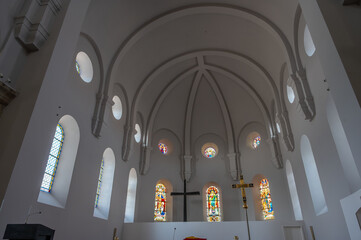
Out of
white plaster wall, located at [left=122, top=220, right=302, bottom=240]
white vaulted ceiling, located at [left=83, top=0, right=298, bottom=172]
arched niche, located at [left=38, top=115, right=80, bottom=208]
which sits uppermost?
white vaulted ceiling, located at [left=83, top=0, right=298, bottom=172]

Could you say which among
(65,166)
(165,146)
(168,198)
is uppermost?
(165,146)

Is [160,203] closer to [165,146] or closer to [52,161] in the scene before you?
[165,146]

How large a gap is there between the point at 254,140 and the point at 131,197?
313 inches

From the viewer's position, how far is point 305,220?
10188 millimetres

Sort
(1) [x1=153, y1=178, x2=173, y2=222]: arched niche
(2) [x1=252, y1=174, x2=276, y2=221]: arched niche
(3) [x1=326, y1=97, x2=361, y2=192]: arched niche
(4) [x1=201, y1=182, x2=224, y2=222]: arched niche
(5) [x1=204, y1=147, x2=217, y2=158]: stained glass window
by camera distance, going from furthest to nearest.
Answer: (5) [x1=204, y1=147, x2=217, y2=158]: stained glass window
(4) [x1=201, y1=182, x2=224, y2=222]: arched niche
(1) [x1=153, y1=178, x2=173, y2=222]: arched niche
(2) [x1=252, y1=174, x2=276, y2=221]: arched niche
(3) [x1=326, y1=97, x2=361, y2=192]: arched niche

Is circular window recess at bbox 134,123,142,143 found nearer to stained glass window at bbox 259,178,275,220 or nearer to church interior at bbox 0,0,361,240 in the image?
church interior at bbox 0,0,361,240

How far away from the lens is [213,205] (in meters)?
14.7

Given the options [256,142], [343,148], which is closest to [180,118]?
[256,142]

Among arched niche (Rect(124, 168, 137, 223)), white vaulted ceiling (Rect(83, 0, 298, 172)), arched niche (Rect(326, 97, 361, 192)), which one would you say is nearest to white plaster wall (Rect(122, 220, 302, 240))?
arched niche (Rect(124, 168, 137, 223))

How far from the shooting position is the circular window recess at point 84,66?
9188mm

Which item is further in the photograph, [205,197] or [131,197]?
[205,197]

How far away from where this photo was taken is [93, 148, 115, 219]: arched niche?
9.90 meters

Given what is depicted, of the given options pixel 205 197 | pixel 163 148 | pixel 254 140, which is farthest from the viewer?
pixel 163 148

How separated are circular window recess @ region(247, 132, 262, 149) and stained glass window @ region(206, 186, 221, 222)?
3398 mm
